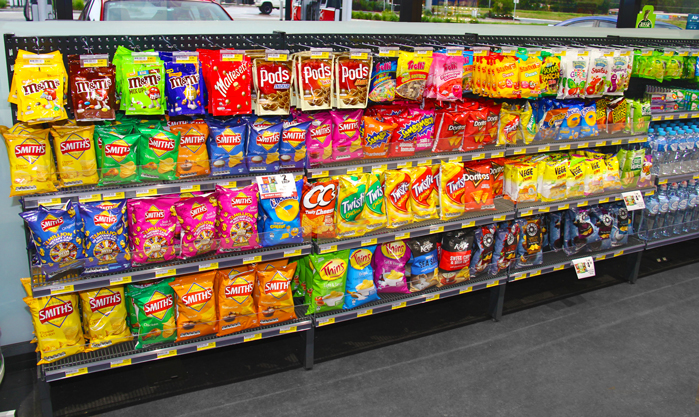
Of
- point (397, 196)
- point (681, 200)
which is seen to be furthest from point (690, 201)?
point (397, 196)

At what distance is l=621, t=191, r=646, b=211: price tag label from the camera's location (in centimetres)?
392

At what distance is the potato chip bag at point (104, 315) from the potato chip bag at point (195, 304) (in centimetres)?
29

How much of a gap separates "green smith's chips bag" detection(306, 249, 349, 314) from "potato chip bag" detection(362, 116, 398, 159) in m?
0.63

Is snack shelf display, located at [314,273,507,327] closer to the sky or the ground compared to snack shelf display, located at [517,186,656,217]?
closer to the ground

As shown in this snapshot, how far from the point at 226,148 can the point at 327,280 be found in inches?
37.8

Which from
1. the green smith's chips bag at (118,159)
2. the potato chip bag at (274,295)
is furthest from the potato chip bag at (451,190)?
the green smith's chips bag at (118,159)

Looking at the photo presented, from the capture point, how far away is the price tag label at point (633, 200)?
12.9ft

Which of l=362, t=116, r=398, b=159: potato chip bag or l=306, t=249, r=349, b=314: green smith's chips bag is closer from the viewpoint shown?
l=306, t=249, r=349, b=314: green smith's chips bag

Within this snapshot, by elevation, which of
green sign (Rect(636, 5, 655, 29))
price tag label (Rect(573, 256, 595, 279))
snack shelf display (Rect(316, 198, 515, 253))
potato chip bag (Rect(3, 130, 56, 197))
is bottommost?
price tag label (Rect(573, 256, 595, 279))

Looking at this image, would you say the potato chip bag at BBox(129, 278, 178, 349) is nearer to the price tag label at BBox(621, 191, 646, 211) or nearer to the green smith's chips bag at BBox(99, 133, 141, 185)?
the green smith's chips bag at BBox(99, 133, 141, 185)

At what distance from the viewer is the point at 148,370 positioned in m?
3.09

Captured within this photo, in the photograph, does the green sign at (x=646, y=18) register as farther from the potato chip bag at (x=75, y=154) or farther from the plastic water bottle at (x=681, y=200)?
the potato chip bag at (x=75, y=154)

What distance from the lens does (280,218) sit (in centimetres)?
286

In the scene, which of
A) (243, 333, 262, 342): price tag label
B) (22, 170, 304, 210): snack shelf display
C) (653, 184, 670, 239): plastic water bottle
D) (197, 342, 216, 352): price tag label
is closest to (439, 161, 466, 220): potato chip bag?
(22, 170, 304, 210): snack shelf display
